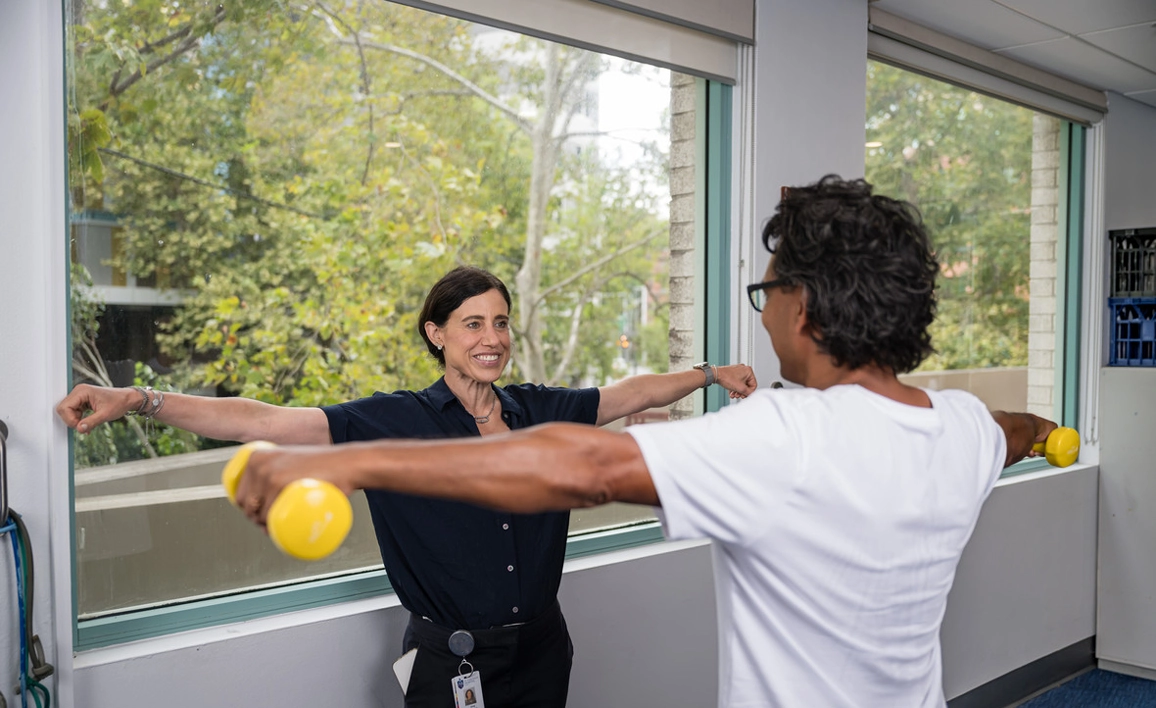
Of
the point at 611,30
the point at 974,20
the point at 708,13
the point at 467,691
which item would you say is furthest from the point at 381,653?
the point at 974,20

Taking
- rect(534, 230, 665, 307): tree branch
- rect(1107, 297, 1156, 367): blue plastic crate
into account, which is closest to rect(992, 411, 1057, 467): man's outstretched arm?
rect(1107, 297, 1156, 367): blue plastic crate

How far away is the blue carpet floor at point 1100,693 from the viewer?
12.1 feet

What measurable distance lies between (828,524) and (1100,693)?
357 cm

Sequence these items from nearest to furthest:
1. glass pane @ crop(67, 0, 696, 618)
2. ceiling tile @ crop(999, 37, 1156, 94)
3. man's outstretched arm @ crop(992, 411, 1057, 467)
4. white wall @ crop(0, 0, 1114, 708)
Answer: man's outstretched arm @ crop(992, 411, 1057, 467), white wall @ crop(0, 0, 1114, 708), glass pane @ crop(67, 0, 696, 618), ceiling tile @ crop(999, 37, 1156, 94)

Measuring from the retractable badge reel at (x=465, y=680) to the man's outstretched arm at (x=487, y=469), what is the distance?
896 millimetres

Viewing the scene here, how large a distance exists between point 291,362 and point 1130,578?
4084mm

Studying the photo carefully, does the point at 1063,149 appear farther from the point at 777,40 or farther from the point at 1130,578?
the point at 777,40

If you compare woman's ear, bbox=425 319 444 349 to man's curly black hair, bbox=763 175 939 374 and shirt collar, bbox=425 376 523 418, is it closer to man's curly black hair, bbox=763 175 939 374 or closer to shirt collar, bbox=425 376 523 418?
shirt collar, bbox=425 376 523 418

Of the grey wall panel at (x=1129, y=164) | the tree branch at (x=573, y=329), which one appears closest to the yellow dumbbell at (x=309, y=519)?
the grey wall panel at (x=1129, y=164)

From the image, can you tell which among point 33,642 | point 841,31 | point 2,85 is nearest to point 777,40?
point 841,31

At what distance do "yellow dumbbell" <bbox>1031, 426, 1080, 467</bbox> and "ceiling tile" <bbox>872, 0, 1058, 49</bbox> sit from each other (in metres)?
1.91

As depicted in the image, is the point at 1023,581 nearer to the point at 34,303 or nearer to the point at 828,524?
the point at 828,524

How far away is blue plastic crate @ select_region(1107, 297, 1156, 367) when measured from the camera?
4.04 m

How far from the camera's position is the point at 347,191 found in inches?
201
